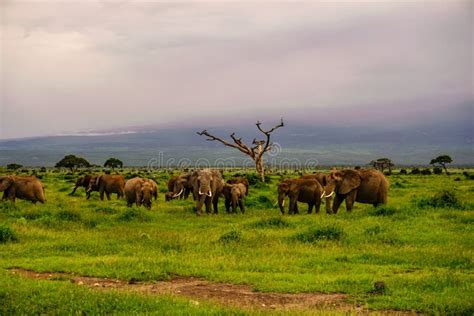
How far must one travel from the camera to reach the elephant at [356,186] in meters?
27.3

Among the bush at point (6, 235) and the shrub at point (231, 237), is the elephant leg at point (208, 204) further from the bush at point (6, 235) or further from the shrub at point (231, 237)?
the bush at point (6, 235)

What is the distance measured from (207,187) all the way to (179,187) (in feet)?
19.6

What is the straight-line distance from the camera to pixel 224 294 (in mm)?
12578

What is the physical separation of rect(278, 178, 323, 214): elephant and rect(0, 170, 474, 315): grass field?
2979 mm

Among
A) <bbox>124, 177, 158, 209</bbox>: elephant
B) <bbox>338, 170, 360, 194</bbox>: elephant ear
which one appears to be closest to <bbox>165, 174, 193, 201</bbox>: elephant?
<bbox>124, 177, 158, 209</bbox>: elephant

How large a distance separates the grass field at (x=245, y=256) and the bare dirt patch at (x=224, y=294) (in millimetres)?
283

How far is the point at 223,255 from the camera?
16750 mm

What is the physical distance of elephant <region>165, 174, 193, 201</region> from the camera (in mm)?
33750

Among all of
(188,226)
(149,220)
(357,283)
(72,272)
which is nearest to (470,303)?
(357,283)

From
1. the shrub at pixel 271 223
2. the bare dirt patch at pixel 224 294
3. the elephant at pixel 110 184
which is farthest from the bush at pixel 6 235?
the elephant at pixel 110 184

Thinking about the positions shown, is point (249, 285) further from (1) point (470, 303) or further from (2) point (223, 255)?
(1) point (470, 303)

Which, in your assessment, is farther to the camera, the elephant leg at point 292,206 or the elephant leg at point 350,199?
the elephant leg at point 292,206

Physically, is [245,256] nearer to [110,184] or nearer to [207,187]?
[207,187]

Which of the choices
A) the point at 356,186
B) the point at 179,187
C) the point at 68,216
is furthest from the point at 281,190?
the point at 68,216
